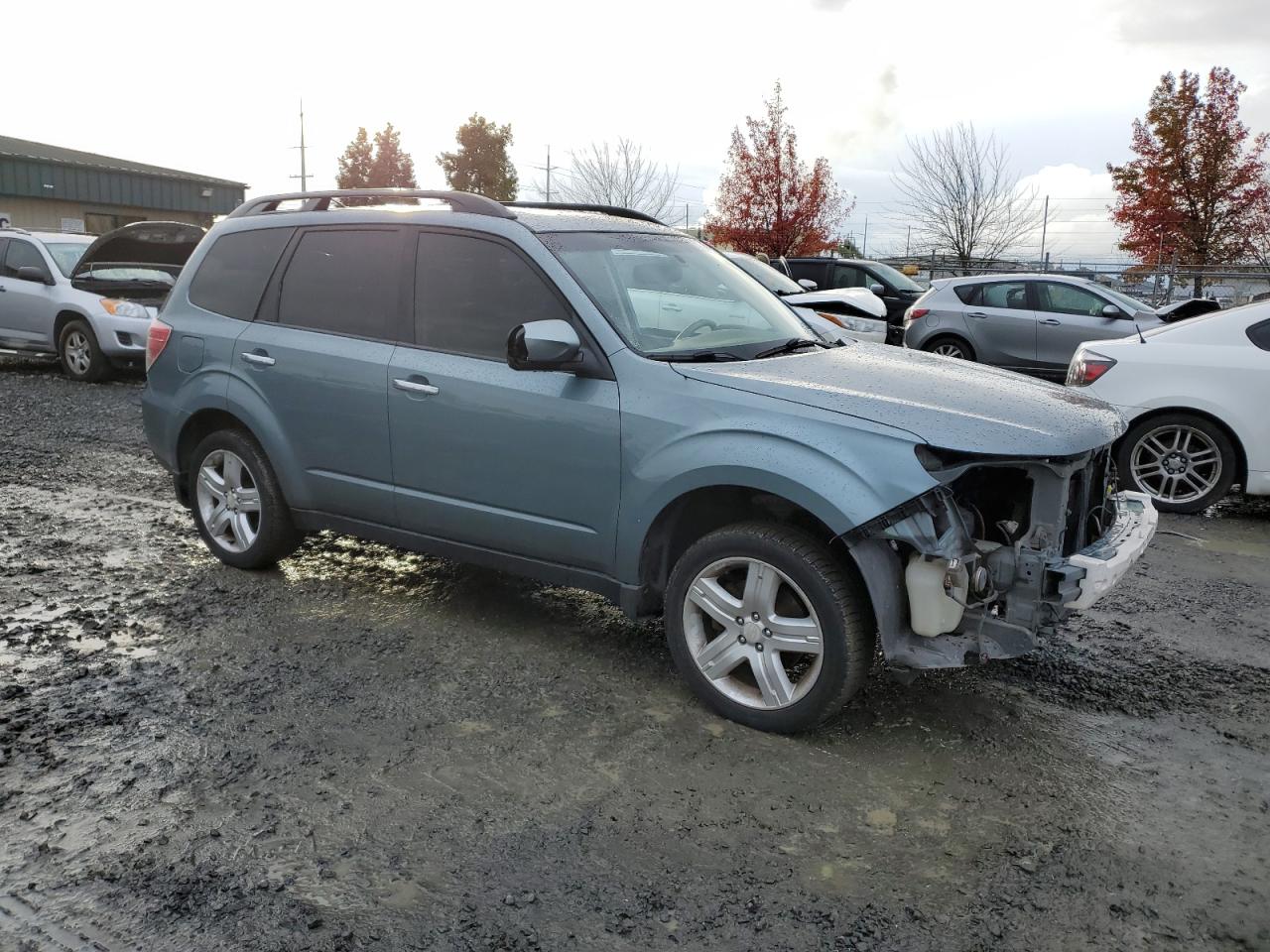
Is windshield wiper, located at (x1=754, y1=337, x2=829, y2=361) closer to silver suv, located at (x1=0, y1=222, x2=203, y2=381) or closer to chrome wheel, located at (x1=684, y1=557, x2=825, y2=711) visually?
chrome wheel, located at (x1=684, y1=557, x2=825, y2=711)

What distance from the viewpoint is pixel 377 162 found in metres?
52.6

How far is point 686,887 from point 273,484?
3195mm

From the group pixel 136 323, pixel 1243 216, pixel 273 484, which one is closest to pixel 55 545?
pixel 273 484

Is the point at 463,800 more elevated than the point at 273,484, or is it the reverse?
the point at 273,484

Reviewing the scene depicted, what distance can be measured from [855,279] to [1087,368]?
10.3m

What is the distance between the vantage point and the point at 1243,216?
28109 millimetres

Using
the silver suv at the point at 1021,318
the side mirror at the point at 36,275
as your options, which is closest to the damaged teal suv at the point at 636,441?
the side mirror at the point at 36,275

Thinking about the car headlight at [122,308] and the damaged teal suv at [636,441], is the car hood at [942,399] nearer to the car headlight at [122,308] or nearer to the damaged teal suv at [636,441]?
the damaged teal suv at [636,441]

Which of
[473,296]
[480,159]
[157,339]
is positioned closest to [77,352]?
[157,339]

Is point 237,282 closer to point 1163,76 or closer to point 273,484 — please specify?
point 273,484

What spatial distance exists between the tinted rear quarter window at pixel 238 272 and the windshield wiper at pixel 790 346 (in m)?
2.46

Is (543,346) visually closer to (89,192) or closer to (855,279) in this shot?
(855,279)

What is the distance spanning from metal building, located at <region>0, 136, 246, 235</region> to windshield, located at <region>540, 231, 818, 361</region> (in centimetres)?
3613

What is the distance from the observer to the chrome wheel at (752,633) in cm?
369
